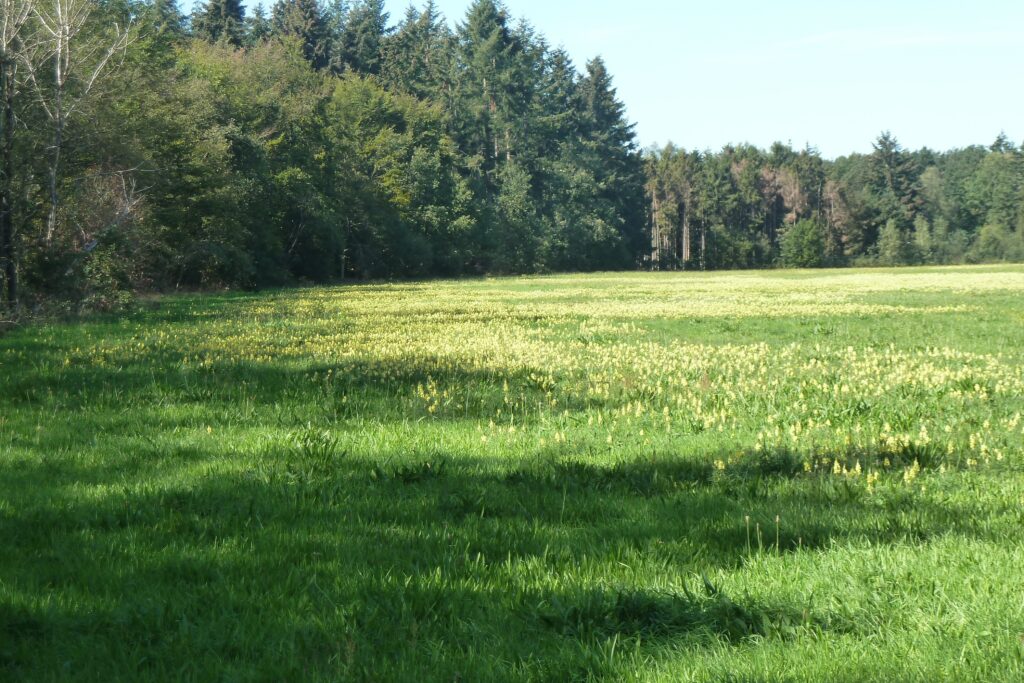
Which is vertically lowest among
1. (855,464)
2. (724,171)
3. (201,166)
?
(855,464)

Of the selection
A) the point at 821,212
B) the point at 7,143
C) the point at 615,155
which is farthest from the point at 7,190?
the point at 821,212

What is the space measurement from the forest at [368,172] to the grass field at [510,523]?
17.2 metres

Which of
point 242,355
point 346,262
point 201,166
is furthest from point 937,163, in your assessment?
point 242,355

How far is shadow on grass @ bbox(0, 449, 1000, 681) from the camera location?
3.87 m

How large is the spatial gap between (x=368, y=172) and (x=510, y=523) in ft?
267

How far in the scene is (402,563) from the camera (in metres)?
4.98

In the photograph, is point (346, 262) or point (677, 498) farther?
point (346, 262)

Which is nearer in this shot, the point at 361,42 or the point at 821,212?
the point at 361,42

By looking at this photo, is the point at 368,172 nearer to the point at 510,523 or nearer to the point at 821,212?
the point at 510,523

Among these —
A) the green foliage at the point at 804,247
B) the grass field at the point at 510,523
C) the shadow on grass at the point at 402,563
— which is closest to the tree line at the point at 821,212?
the green foliage at the point at 804,247

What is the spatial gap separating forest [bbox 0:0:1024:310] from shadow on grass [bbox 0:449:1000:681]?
797 inches

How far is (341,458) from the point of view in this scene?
7.62 m

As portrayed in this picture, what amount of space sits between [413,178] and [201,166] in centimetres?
4030

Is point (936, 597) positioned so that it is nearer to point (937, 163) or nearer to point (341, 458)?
point (341, 458)
